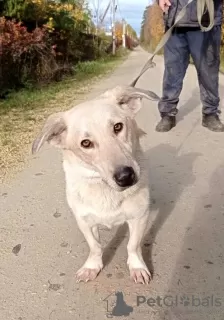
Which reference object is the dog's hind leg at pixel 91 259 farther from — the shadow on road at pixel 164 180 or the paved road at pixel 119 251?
the shadow on road at pixel 164 180

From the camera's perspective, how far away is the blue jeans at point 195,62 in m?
4.34

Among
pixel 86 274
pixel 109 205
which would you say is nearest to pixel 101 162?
pixel 109 205

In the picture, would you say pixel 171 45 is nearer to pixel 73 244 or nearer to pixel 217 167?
pixel 217 167

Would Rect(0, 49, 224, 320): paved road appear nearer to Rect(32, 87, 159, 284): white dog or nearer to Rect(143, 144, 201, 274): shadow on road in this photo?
Rect(143, 144, 201, 274): shadow on road

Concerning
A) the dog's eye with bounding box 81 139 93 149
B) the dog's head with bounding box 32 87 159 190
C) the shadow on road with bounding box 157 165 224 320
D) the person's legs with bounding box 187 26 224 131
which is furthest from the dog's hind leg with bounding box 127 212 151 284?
the person's legs with bounding box 187 26 224 131

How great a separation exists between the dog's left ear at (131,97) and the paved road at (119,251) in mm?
833

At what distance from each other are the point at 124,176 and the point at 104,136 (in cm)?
27

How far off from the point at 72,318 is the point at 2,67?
6.81 meters

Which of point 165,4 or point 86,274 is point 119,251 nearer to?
point 86,274

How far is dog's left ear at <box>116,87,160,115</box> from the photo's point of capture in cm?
223

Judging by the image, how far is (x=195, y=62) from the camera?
445 cm

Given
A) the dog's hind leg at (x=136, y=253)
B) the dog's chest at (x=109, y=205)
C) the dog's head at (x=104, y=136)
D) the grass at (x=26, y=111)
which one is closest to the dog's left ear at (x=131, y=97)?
the dog's head at (x=104, y=136)

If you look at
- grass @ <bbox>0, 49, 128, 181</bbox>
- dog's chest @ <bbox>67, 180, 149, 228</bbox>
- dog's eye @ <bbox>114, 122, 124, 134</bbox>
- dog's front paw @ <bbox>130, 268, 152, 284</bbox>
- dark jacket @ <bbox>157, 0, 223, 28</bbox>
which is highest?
dark jacket @ <bbox>157, 0, 223, 28</bbox>

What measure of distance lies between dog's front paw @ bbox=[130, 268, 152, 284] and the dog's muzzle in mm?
572
